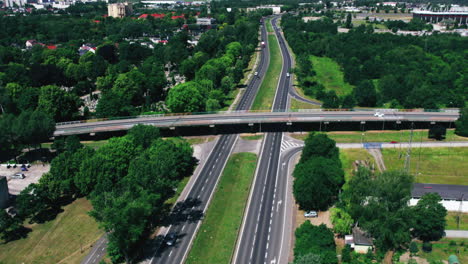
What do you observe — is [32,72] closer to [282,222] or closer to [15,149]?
[15,149]

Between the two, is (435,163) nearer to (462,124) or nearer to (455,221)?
(462,124)

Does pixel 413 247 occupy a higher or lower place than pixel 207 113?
lower

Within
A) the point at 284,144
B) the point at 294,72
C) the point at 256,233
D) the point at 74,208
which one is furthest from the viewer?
the point at 294,72

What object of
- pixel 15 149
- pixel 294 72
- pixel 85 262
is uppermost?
pixel 294 72

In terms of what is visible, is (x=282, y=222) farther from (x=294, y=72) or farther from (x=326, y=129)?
(x=294, y=72)

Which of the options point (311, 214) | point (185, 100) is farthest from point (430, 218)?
point (185, 100)

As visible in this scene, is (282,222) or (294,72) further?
(294,72)

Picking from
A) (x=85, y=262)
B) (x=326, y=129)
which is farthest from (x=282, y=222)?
(x=326, y=129)

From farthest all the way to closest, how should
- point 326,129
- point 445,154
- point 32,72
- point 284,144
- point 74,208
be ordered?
point 32,72 < point 326,129 < point 284,144 < point 445,154 < point 74,208
